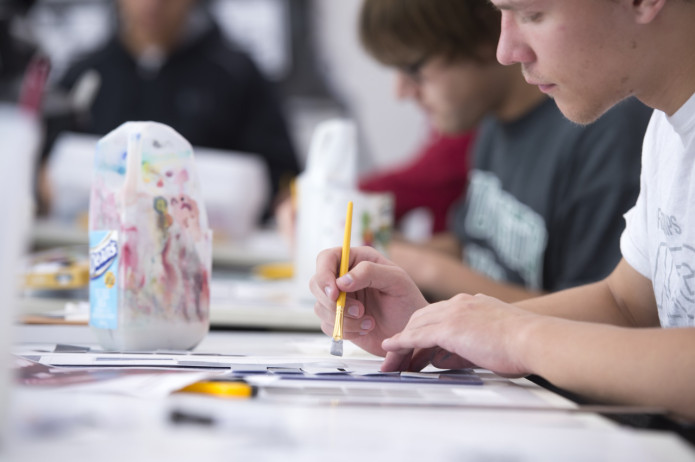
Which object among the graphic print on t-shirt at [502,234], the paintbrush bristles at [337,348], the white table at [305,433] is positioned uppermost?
the graphic print on t-shirt at [502,234]

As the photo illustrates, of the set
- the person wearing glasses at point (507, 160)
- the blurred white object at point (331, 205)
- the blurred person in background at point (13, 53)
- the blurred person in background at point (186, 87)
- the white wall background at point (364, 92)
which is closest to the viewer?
the blurred white object at point (331, 205)

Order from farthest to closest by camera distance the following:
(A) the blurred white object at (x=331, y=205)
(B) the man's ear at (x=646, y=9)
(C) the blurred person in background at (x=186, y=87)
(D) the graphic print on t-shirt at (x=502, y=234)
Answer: (C) the blurred person in background at (x=186, y=87) → (D) the graphic print on t-shirt at (x=502, y=234) → (A) the blurred white object at (x=331, y=205) → (B) the man's ear at (x=646, y=9)

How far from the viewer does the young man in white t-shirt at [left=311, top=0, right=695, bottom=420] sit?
2.06 ft

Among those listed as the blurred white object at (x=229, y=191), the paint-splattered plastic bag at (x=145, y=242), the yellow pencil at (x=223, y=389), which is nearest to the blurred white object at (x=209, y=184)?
the blurred white object at (x=229, y=191)

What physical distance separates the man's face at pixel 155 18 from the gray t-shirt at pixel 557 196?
4.49ft

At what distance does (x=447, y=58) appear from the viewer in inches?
61.4

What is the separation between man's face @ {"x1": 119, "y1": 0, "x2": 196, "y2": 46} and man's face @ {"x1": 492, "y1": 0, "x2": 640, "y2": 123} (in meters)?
2.00

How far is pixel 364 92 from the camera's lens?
12.3ft

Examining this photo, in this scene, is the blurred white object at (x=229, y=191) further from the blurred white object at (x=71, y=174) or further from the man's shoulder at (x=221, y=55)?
the man's shoulder at (x=221, y=55)

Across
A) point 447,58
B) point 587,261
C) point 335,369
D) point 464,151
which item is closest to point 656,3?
point 335,369

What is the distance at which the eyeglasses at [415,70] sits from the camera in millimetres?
1577

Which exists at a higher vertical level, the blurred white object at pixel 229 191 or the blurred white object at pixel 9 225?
the blurred white object at pixel 229 191

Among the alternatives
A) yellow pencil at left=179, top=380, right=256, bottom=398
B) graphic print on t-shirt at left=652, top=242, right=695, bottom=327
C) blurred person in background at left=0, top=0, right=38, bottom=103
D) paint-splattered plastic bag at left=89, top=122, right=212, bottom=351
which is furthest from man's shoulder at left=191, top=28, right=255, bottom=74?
yellow pencil at left=179, top=380, right=256, bottom=398

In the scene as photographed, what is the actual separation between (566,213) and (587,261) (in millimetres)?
97
